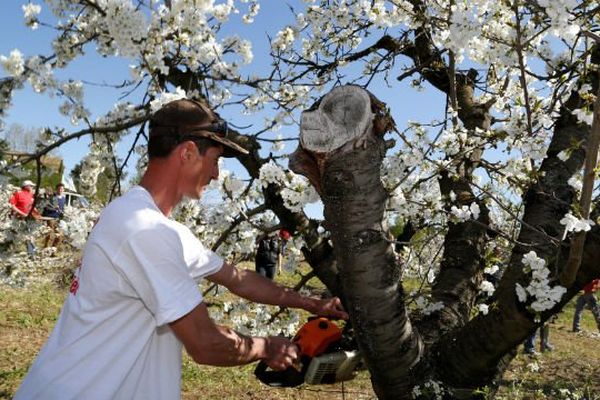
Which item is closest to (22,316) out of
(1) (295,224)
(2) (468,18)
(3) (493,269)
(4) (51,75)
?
(4) (51,75)

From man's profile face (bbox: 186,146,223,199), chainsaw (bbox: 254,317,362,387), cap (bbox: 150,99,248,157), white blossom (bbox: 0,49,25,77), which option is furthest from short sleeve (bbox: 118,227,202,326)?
white blossom (bbox: 0,49,25,77)

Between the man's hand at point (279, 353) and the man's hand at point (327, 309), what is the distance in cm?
54

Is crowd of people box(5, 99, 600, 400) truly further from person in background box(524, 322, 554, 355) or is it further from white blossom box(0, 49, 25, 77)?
person in background box(524, 322, 554, 355)

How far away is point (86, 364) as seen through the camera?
67.9 inches

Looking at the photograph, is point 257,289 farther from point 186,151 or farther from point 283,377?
point 186,151

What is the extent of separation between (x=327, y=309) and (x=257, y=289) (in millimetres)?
375

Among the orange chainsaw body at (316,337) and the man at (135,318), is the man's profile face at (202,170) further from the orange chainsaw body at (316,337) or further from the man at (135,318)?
the orange chainsaw body at (316,337)

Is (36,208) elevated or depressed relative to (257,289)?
elevated

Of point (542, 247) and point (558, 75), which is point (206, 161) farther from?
point (558, 75)

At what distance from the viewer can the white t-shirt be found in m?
1.67

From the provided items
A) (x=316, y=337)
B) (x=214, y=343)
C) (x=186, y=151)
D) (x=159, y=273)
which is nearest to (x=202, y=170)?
(x=186, y=151)

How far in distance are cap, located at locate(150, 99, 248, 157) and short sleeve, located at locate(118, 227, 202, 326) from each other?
437mm

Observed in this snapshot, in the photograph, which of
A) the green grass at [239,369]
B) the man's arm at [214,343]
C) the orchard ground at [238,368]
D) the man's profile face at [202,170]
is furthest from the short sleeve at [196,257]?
the green grass at [239,369]

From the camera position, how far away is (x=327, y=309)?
264 cm
